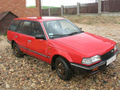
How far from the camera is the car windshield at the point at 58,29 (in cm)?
392

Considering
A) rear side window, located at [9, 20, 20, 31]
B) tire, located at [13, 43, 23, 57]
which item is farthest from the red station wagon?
rear side window, located at [9, 20, 20, 31]

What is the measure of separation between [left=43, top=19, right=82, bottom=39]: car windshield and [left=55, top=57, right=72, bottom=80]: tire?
0.73m

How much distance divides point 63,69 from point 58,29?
4.10 ft

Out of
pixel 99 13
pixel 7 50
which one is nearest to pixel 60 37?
pixel 7 50

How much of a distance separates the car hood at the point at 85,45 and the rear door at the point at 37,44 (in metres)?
0.48

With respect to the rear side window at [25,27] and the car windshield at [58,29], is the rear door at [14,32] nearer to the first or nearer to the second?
the rear side window at [25,27]

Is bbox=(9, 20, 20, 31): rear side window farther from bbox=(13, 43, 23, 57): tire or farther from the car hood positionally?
the car hood

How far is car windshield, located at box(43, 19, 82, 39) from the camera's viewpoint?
3.92 meters

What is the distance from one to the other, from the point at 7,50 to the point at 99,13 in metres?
16.6

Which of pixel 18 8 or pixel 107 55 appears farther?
pixel 18 8

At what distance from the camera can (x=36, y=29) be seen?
4.30 m

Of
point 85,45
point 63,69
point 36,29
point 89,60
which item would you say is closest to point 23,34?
point 36,29

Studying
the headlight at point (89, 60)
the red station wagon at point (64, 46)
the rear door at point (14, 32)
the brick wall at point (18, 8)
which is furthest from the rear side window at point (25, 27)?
the brick wall at point (18, 8)

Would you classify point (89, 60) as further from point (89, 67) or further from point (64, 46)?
point (64, 46)
